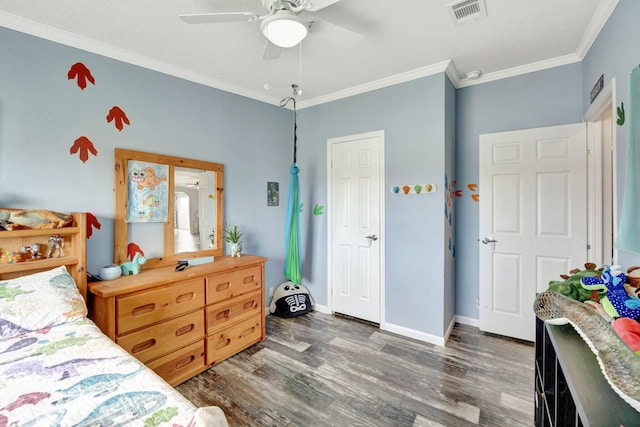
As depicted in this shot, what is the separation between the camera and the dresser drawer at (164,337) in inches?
73.7

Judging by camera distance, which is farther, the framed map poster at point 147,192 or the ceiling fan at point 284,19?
the framed map poster at point 147,192

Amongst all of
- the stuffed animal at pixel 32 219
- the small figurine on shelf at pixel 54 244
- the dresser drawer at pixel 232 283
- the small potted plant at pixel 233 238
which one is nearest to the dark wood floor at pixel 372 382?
the dresser drawer at pixel 232 283

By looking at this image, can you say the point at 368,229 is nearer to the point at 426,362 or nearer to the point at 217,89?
the point at 426,362

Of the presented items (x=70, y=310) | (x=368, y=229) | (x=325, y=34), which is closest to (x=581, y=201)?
(x=368, y=229)

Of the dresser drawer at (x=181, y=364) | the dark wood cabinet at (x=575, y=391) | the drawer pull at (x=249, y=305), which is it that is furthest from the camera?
the drawer pull at (x=249, y=305)

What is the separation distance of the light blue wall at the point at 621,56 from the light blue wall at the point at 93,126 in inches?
114

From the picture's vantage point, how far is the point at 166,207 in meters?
2.48

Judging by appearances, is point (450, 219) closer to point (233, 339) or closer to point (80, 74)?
point (233, 339)

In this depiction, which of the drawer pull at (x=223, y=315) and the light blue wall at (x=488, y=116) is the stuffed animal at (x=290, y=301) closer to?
the drawer pull at (x=223, y=315)

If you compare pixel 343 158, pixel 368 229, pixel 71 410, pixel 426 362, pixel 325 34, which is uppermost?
pixel 325 34

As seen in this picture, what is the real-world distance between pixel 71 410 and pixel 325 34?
2.00 metres

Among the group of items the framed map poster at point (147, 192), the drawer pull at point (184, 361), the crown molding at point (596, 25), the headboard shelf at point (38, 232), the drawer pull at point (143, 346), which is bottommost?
the drawer pull at point (184, 361)

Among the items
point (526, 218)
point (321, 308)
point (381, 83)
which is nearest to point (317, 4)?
point (381, 83)

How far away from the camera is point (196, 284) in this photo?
2199 millimetres
